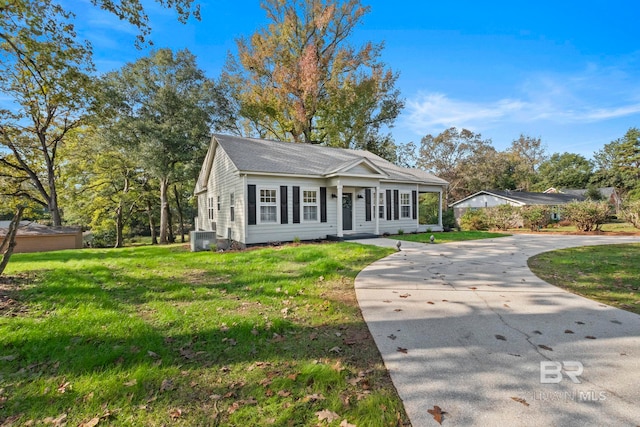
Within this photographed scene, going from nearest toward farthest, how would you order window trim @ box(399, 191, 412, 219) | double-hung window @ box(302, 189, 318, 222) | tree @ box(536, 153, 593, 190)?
double-hung window @ box(302, 189, 318, 222)
window trim @ box(399, 191, 412, 219)
tree @ box(536, 153, 593, 190)

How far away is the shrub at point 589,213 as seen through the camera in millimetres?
15478

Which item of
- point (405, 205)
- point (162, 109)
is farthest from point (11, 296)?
point (162, 109)

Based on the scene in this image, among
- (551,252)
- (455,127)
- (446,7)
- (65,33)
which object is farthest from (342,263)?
(455,127)

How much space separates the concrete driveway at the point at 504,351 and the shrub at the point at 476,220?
15.3 meters

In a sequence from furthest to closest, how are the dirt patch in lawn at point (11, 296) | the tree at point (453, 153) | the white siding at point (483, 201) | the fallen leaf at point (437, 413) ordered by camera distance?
the tree at point (453, 153)
the white siding at point (483, 201)
the dirt patch in lawn at point (11, 296)
the fallen leaf at point (437, 413)

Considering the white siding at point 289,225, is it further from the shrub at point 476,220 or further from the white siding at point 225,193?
the shrub at point 476,220

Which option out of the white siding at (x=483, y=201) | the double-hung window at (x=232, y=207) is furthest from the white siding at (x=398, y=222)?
the white siding at (x=483, y=201)

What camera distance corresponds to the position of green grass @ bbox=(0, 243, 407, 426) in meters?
2.16

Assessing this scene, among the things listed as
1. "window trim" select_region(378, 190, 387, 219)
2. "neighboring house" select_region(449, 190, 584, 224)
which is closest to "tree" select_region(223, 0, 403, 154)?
"window trim" select_region(378, 190, 387, 219)

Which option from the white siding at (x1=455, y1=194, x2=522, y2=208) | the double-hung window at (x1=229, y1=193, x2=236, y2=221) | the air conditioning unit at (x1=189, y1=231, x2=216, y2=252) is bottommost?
the air conditioning unit at (x1=189, y1=231, x2=216, y2=252)

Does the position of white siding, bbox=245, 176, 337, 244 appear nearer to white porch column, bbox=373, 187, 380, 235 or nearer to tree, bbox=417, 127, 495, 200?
white porch column, bbox=373, 187, 380, 235

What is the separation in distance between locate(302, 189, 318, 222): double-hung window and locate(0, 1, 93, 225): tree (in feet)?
27.6

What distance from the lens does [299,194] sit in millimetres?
12617

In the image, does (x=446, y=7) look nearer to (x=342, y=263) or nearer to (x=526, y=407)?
(x=342, y=263)
